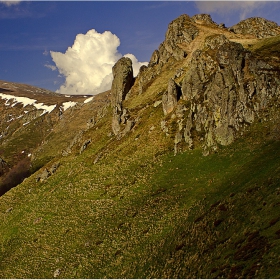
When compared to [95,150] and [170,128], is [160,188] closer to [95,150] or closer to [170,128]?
[170,128]

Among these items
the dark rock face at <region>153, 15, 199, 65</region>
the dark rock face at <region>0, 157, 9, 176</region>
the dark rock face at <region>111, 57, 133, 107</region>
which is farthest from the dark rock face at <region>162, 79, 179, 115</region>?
the dark rock face at <region>0, 157, 9, 176</region>

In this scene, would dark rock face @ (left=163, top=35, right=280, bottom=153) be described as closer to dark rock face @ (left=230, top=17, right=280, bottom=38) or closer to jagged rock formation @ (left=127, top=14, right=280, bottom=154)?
jagged rock formation @ (left=127, top=14, right=280, bottom=154)

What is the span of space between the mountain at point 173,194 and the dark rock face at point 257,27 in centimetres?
4215

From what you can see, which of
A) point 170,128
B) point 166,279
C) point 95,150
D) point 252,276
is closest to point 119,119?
point 95,150

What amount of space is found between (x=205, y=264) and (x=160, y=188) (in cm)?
2291

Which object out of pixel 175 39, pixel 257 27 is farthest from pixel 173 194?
pixel 257 27

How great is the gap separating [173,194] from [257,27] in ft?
368

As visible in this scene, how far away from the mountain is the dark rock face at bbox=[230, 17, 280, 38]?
42.1 meters

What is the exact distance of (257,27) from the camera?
126812 millimetres

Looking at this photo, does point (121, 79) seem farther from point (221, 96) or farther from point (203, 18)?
point (221, 96)

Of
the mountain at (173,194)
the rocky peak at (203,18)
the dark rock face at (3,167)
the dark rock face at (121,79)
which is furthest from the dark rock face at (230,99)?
the dark rock face at (3,167)

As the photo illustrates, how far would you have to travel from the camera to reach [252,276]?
19.5 m

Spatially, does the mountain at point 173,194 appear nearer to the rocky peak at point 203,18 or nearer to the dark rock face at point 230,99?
the dark rock face at point 230,99

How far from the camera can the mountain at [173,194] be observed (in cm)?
2800
